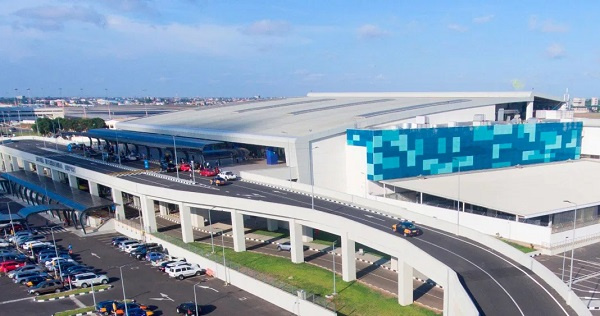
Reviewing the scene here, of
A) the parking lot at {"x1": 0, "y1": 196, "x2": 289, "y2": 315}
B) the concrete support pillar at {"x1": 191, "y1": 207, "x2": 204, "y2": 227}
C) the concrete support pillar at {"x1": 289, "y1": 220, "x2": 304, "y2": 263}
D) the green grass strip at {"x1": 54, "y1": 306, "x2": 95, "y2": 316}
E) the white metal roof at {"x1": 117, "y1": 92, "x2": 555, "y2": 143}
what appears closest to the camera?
the green grass strip at {"x1": 54, "y1": 306, "x2": 95, "y2": 316}

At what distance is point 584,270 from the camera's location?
133 ft

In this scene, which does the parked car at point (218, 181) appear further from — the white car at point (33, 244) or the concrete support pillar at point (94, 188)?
the concrete support pillar at point (94, 188)

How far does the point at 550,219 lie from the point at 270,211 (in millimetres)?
30705

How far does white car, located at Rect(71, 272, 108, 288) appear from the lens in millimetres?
41656

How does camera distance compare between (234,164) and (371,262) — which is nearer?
(371,262)

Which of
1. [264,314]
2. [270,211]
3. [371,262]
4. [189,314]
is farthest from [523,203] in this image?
[189,314]

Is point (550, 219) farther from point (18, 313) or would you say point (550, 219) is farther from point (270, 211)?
point (18, 313)

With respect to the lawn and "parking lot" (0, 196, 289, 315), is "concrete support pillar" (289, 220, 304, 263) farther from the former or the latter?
"parking lot" (0, 196, 289, 315)

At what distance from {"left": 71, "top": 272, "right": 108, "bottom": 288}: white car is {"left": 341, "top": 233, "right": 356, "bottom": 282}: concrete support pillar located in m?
23.2

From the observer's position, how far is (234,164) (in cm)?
7425

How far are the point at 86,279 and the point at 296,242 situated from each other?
20410 millimetres

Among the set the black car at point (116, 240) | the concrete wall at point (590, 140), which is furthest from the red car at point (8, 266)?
the concrete wall at point (590, 140)

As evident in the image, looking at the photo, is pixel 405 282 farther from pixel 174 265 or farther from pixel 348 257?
pixel 174 265

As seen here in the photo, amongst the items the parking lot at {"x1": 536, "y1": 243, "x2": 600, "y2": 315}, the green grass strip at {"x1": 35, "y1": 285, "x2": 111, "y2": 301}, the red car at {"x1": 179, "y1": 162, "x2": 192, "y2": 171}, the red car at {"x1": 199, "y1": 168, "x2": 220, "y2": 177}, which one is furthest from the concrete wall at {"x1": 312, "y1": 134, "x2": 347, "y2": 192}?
the green grass strip at {"x1": 35, "y1": 285, "x2": 111, "y2": 301}
